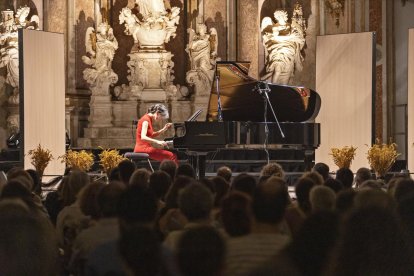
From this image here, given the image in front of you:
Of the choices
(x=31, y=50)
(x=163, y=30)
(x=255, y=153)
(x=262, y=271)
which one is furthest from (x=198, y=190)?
(x=163, y=30)

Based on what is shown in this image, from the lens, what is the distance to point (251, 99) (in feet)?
38.9

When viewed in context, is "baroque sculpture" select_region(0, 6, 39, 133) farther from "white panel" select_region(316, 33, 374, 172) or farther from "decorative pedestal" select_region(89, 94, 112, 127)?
"white panel" select_region(316, 33, 374, 172)

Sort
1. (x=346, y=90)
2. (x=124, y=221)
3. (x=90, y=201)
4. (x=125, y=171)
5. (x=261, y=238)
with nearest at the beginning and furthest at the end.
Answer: (x=261, y=238), (x=124, y=221), (x=90, y=201), (x=125, y=171), (x=346, y=90)

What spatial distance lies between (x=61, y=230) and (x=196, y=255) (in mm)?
2211

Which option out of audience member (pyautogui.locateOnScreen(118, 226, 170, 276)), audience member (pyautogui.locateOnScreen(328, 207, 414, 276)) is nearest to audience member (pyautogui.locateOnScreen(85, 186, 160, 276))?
audience member (pyautogui.locateOnScreen(118, 226, 170, 276))

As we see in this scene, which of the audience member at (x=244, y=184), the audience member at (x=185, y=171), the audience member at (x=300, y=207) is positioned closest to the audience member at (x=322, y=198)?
the audience member at (x=300, y=207)

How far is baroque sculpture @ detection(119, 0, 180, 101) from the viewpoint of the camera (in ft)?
49.8

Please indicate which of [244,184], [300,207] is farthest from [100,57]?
[300,207]

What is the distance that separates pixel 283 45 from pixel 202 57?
1.35 meters

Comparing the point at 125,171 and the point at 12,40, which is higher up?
the point at 12,40

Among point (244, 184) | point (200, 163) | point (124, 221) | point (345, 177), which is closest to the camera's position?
point (124, 221)

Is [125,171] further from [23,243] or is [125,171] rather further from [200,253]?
[200,253]

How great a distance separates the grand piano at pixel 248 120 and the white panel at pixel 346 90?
787 millimetres

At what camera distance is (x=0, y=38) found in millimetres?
15211
